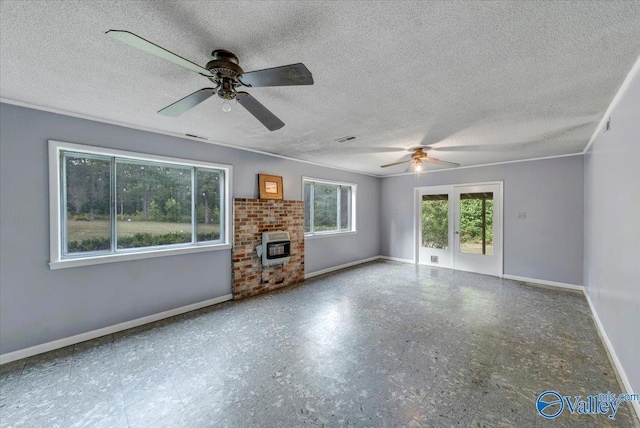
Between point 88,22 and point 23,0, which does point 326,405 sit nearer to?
point 88,22

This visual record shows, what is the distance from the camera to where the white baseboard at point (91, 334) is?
2476mm

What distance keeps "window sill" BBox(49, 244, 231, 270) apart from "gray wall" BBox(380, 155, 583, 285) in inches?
215

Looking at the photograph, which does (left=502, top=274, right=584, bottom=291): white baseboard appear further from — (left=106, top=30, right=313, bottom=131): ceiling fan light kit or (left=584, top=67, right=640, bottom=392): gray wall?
(left=106, top=30, right=313, bottom=131): ceiling fan light kit

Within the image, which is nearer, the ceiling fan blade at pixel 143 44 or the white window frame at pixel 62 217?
the ceiling fan blade at pixel 143 44

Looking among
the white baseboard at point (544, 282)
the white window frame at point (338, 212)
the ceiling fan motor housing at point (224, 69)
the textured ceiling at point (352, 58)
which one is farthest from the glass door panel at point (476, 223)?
the ceiling fan motor housing at point (224, 69)

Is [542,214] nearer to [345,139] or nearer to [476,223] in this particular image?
[476,223]

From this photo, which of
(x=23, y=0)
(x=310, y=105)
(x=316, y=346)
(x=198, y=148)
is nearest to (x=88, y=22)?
(x=23, y=0)

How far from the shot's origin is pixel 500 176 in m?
5.34

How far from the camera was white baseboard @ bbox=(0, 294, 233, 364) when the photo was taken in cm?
248

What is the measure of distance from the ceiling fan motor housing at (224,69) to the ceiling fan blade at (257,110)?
0.10 metres

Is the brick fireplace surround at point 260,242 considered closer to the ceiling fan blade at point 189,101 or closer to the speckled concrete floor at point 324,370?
the speckled concrete floor at point 324,370

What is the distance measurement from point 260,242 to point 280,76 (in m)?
3.35

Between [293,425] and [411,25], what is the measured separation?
2.58 metres

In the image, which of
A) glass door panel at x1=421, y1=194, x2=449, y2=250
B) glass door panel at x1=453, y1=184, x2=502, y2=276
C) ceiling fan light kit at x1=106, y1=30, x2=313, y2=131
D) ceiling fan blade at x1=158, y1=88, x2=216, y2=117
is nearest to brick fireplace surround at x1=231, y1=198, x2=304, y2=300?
ceiling fan blade at x1=158, y1=88, x2=216, y2=117
